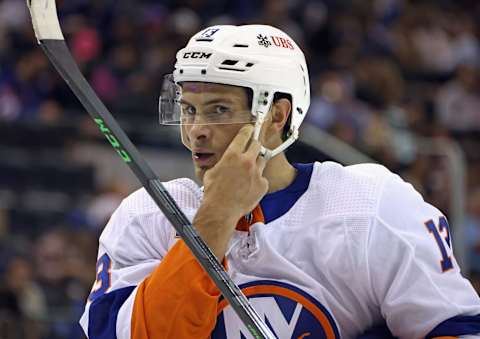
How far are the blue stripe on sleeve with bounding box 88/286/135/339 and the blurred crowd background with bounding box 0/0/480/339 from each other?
377cm

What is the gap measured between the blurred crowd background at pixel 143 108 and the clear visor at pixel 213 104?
148 inches

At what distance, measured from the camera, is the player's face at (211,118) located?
2.73 metres

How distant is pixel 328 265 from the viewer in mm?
2723

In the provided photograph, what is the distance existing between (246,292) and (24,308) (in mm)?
4176

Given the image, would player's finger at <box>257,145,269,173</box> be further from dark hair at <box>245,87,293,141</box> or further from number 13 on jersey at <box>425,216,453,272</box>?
number 13 on jersey at <box>425,216,453,272</box>

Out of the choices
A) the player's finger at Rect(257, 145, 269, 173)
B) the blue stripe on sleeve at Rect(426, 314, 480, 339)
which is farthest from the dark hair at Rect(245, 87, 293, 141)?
the blue stripe on sleeve at Rect(426, 314, 480, 339)

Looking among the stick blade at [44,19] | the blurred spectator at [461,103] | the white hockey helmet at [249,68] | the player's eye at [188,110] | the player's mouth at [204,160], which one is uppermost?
the stick blade at [44,19]

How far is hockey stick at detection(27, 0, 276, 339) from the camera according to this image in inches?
97.7

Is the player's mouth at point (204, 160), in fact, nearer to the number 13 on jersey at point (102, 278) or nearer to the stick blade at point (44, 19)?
the number 13 on jersey at point (102, 278)

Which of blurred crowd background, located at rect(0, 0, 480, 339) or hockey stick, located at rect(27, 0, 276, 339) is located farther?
blurred crowd background, located at rect(0, 0, 480, 339)

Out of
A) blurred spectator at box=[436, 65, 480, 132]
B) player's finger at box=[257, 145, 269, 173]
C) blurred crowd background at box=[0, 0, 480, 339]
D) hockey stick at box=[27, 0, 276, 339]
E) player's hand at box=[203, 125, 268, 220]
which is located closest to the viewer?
hockey stick at box=[27, 0, 276, 339]

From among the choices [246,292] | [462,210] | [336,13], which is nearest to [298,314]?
[246,292]

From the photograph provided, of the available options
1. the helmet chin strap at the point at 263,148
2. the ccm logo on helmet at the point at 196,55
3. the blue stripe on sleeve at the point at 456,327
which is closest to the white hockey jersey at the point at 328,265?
the blue stripe on sleeve at the point at 456,327

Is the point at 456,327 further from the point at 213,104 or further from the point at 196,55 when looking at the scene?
the point at 196,55
